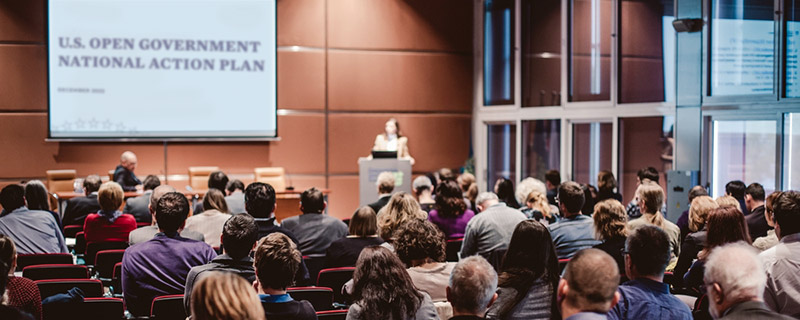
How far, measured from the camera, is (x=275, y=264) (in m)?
2.98

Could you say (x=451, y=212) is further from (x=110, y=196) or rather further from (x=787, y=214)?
(x=787, y=214)

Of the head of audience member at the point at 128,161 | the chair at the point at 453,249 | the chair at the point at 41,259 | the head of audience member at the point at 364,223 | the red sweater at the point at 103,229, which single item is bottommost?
the chair at the point at 453,249

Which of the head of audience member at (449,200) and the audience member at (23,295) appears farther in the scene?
the head of audience member at (449,200)

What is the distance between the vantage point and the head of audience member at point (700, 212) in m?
4.96

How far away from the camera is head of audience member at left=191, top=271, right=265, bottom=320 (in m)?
→ 2.11

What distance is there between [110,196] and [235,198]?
1.84 metres

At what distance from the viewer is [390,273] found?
3.01 meters

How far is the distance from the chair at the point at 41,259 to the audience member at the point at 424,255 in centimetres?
256

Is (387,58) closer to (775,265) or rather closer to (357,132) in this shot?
(357,132)

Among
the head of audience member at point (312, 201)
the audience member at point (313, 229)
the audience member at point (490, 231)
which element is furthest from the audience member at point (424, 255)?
the head of audience member at point (312, 201)

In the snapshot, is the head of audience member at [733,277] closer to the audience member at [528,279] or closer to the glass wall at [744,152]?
the audience member at [528,279]

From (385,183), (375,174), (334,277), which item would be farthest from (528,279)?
(375,174)

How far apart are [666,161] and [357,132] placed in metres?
4.81

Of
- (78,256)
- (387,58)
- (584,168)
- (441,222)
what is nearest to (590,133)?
(584,168)
